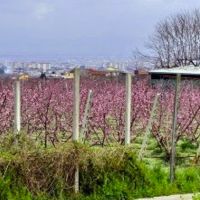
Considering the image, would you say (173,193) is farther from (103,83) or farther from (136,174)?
(103,83)

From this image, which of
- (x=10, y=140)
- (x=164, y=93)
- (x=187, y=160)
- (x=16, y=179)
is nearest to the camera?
(x=16, y=179)

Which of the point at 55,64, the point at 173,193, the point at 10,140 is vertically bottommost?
the point at 173,193

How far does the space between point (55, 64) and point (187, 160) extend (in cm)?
281

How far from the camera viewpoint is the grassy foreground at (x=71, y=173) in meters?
6.85

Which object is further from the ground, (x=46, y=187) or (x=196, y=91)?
(x=196, y=91)

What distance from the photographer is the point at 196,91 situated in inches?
616

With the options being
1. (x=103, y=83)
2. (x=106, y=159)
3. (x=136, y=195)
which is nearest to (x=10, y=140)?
(x=106, y=159)

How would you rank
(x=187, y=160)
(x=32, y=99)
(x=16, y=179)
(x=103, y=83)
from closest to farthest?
(x=16, y=179)
(x=187, y=160)
(x=32, y=99)
(x=103, y=83)

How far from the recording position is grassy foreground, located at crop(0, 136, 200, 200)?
6.85m

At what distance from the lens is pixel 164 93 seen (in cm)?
1409

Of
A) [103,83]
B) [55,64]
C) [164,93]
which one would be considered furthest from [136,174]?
[103,83]

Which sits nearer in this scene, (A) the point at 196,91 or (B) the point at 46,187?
(B) the point at 46,187

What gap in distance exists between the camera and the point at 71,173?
7.19 metres

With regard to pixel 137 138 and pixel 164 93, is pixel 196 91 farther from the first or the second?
pixel 137 138
